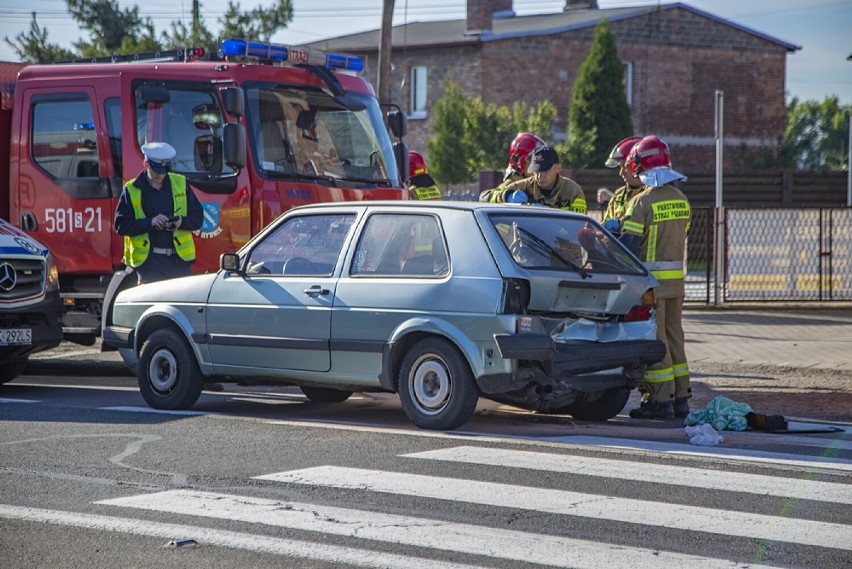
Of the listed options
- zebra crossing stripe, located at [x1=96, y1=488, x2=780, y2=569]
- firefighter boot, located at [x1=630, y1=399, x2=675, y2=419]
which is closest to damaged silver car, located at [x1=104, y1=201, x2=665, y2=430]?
firefighter boot, located at [x1=630, y1=399, x2=675, y2=419]

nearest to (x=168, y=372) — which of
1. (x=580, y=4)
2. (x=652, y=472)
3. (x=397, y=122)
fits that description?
(x=652, y=472)

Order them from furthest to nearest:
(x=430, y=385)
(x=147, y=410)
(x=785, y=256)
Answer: (x=785, y=256) < (x=147, y=410) < (x=430, y=385)

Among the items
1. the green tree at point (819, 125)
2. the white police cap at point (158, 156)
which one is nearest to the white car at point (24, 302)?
the white police cap at point (158, 156)

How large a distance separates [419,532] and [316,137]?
7.63 m

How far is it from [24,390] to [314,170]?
3.35m

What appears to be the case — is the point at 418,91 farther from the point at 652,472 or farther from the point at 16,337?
the point at 652,472

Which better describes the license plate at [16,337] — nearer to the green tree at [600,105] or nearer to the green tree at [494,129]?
the green tree at [494,129]

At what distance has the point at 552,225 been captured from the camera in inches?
354

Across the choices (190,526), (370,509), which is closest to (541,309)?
(370,509)

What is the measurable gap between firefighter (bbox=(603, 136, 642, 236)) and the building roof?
32.1 m

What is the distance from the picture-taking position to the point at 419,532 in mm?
5832

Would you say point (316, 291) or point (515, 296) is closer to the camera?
point (515, 296)

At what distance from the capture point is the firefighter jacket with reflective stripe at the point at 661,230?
32.5 ft

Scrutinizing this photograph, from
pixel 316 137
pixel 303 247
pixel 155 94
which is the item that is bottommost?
pixel 303 247
